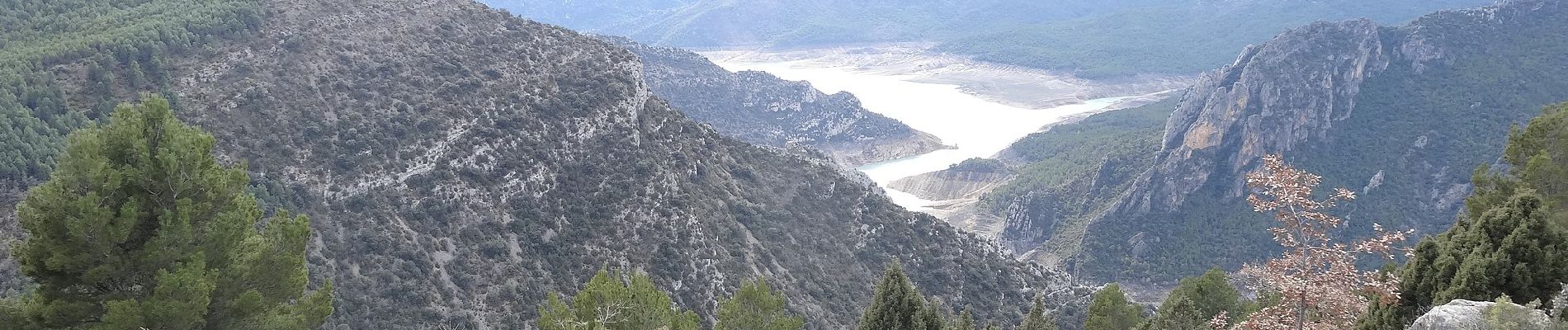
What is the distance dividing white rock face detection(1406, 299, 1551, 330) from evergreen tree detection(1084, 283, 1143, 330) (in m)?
22.7

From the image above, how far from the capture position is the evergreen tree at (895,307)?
25.4 meters

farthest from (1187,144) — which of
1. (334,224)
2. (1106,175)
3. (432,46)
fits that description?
(334,224)

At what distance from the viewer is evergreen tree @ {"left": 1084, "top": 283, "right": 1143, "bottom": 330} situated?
37.5 meters

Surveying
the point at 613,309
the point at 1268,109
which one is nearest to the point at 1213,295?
the point at 613,309

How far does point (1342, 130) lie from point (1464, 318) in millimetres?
82296

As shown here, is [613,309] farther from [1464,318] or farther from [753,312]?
[1464,318]

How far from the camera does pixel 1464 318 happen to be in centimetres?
1427

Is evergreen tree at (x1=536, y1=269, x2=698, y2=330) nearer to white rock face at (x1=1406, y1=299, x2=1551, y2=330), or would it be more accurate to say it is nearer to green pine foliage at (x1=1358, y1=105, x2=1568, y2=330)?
white rock face at (x1=1406, y1=299, x2=1551, y2=330)

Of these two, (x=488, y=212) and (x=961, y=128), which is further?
(x=961, y=128)

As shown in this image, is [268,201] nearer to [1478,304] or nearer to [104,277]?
[104,277]

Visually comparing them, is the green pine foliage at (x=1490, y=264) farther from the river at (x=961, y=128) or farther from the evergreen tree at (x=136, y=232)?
the river at (x=961, y=128)

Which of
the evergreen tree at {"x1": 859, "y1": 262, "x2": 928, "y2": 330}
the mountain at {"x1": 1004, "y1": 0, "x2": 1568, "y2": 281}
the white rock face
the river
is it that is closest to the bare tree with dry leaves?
the white rock face

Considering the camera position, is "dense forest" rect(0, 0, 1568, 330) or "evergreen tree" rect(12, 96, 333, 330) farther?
"dense forest" rect(0, 0, 1568, 330)

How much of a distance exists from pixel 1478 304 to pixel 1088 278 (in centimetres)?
6842
